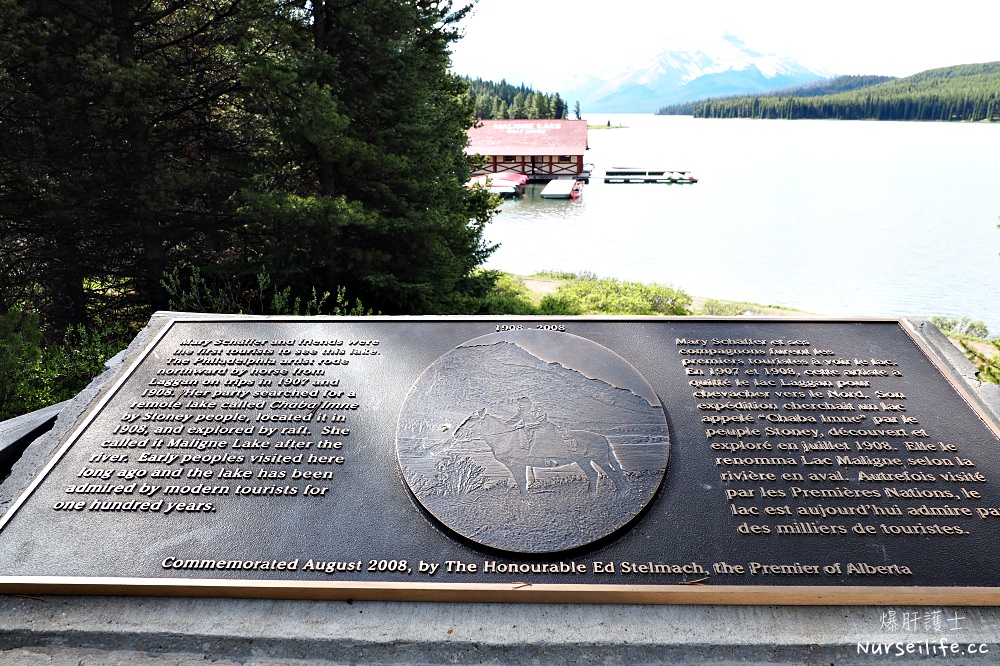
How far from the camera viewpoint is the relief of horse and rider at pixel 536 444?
3.01 meters

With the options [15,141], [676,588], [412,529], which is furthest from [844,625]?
[15,141]

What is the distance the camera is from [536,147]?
39.3 m

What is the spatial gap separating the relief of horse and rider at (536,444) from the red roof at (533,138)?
121 ft

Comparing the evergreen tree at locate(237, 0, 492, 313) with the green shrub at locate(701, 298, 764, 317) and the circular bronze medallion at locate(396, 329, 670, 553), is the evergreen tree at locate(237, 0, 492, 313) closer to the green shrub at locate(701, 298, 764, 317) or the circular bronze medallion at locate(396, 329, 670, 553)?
the circular bronze medallion at locate(396, 329, 670, 553)

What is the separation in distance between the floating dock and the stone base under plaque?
1283 inches

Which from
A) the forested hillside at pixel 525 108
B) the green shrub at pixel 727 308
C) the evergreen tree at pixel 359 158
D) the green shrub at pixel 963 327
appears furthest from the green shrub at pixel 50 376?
the forested hillside at pixel 525 108

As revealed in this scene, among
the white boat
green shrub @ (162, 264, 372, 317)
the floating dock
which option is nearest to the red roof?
the floating dock

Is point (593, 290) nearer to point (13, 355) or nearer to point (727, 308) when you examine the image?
point (727, 308)

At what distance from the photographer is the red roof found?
3866 centimetres

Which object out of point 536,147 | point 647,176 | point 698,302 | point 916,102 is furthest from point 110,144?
point 916,102

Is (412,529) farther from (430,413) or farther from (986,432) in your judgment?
(986,432)

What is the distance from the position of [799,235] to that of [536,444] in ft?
58.9

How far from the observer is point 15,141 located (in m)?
7.06

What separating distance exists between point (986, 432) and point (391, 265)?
6.45 m
